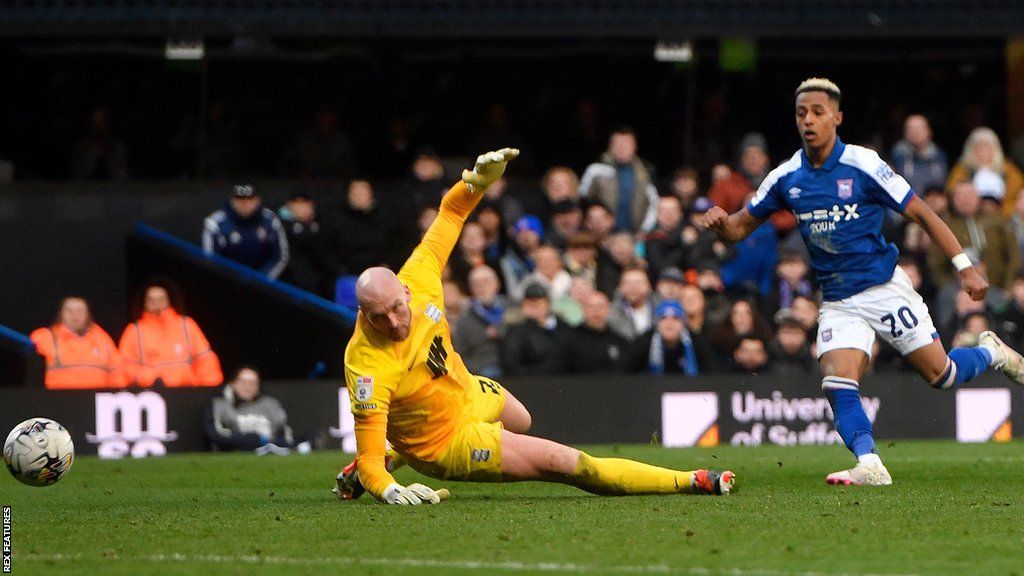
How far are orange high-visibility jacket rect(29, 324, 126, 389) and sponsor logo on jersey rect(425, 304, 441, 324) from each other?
6.80 metres

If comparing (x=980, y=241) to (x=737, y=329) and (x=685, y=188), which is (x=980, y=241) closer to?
(x=737, y=329)

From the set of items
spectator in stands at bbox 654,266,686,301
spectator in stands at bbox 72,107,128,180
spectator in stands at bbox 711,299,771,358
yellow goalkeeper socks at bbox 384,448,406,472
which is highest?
spectator in stands at bbox 72,107,128,180

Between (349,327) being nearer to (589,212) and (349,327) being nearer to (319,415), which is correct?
(319,415)

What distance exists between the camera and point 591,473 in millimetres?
9094

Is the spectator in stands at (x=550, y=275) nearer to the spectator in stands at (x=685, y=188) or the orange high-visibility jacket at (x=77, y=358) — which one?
the spectator in stands at (x=685, y=188)

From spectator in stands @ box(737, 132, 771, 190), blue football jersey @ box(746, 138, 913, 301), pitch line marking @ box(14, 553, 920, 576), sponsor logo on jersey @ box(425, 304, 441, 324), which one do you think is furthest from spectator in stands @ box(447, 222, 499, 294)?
pitch line marking @ box(14, 553, 920, 576)

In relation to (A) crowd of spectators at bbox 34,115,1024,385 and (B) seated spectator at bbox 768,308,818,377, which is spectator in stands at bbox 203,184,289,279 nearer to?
(A) crowd of spectators at bbox 34,115,1024,385

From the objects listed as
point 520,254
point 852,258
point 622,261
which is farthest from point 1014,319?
point 852,258

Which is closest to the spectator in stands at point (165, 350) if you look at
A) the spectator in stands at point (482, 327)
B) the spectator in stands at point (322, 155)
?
the spectator in stands at point (482, 327)

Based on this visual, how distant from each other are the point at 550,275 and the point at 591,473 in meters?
7.30

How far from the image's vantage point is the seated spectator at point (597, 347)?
15531 millimetres

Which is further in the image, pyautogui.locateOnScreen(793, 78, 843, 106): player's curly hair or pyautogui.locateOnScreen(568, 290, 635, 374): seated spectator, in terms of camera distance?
pyautogui.locateOnScreen(568, 290, 635, 374): seated spectator

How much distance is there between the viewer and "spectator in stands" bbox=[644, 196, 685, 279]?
17.0m
